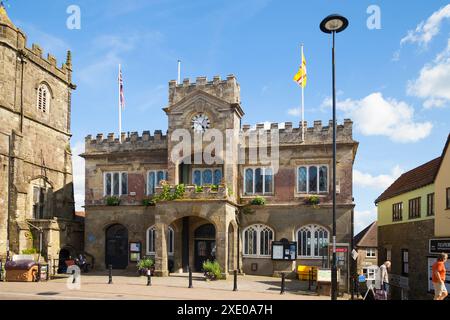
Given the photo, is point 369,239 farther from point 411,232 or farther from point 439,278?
point 439,278

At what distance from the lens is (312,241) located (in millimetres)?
29281

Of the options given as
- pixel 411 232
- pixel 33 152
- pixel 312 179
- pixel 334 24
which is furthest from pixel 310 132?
pixel 33 152

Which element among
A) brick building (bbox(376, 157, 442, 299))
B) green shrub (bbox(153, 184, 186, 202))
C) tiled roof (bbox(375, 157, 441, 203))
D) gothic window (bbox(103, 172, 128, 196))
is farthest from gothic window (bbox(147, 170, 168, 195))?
brick building (bbox(376, 157, 442, 299))

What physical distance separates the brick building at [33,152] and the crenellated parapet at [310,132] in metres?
15.6

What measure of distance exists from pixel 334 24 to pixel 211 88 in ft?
46.2

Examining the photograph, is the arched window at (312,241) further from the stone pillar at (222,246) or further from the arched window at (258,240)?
the stone pillar at (222,246)

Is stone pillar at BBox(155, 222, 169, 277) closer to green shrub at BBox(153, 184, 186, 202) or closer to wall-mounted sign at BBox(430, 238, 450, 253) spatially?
green shrub at BBox(153, 184, 186, 202)

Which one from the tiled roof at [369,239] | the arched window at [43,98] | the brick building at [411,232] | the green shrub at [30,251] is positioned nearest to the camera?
the brick building at [411,232]

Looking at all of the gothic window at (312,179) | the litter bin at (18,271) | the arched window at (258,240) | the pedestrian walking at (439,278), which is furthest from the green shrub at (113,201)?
the pedestrian walking at (439,278)

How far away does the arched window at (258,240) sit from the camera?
98.4 ft

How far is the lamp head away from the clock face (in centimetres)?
1400

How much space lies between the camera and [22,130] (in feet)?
105

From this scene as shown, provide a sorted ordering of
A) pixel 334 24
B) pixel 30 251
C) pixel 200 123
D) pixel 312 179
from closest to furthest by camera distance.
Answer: pixel 334 24, pixel 200 123, pixel 312 179, pixel 30 251

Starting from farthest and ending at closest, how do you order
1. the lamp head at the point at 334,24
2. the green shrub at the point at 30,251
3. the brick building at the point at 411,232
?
the green shrub at the point at 30,251, the brick building at the point at 411,232, the lamp head at the point at 334,24
